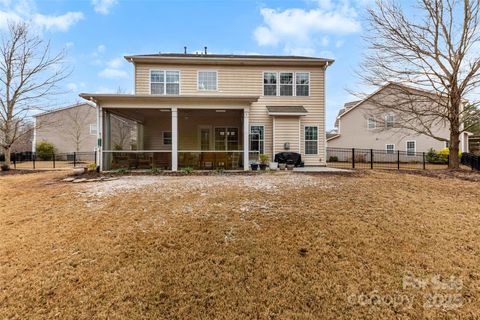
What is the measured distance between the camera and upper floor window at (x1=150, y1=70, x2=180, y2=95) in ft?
44.3

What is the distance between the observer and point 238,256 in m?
3.69

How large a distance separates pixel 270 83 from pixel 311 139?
3903 mm

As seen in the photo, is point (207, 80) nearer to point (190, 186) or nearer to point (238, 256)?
point (190, 186)

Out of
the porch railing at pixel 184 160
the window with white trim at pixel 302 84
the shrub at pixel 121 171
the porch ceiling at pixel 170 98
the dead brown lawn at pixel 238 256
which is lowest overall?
the dead brown lawn at pixel 238 256

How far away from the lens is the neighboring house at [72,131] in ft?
84.9

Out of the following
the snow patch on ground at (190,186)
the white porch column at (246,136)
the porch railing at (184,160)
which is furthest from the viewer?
the porch railing at (184,160)

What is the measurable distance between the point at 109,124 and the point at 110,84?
18.9 metres

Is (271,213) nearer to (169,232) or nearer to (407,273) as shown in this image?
(169,232)

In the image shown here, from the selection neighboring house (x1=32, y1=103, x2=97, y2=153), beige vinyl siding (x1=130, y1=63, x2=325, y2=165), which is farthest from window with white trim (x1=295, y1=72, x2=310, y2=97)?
neighboring house (x1=32, y1=103, x2=97, y2=153)

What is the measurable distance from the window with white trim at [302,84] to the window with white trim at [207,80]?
4616 mm

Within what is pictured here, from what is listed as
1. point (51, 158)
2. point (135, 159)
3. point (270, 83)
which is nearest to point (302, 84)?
point (270, 83)

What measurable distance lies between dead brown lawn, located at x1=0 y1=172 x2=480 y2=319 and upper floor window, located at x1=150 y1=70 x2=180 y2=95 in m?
8.62

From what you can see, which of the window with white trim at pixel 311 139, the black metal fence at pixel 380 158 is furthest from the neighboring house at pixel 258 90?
the black metal fence at pixel 380 158

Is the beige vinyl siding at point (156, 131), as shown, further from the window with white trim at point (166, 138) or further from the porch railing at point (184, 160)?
the porch railing at point (184, 160)
